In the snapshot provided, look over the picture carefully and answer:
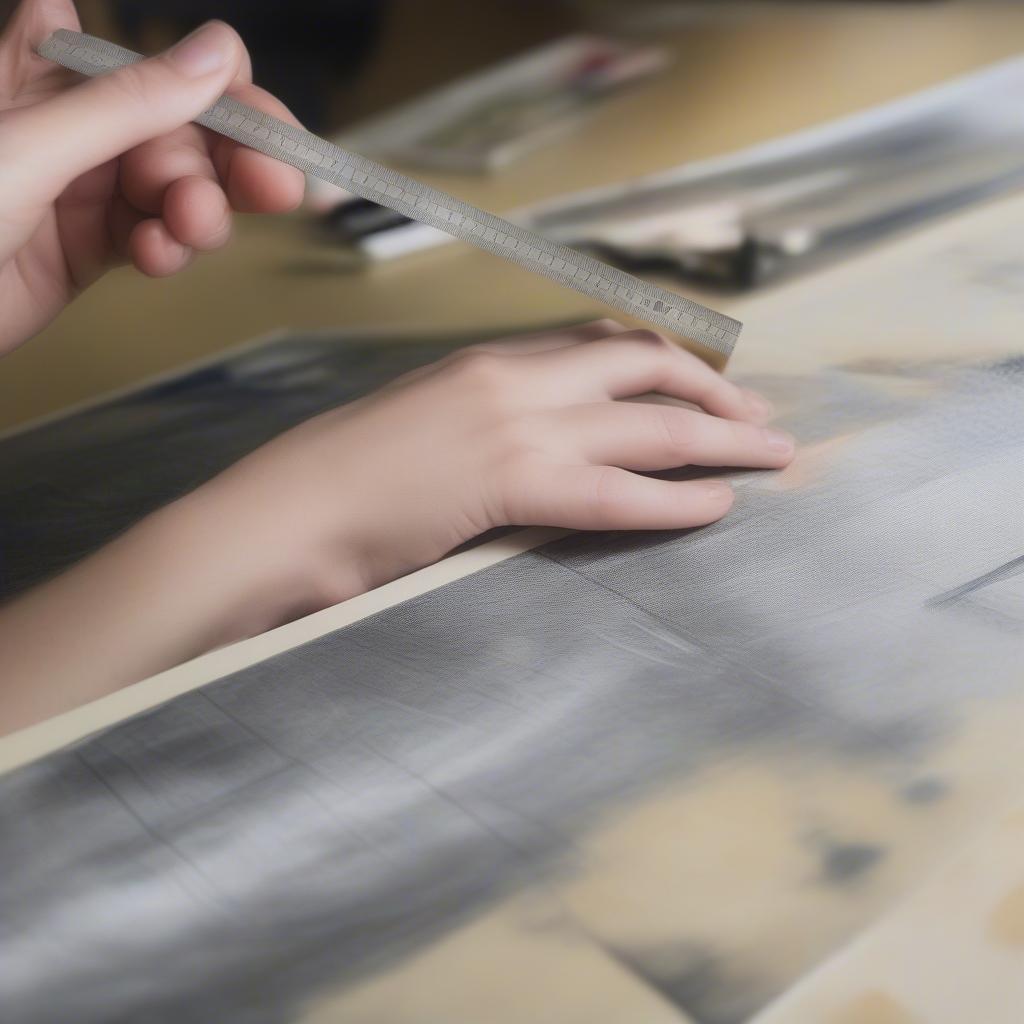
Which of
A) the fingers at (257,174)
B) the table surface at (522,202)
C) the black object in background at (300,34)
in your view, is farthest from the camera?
the black object in background at (300,34)

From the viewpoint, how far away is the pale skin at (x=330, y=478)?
0.61 metres

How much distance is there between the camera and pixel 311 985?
1.33 feet

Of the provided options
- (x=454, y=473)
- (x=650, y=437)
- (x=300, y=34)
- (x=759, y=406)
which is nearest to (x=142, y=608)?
(x=454, y=473)

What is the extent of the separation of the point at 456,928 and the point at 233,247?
869 mm

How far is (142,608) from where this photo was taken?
23.9 inches

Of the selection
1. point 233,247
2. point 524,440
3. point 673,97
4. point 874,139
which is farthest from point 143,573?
point 673,97

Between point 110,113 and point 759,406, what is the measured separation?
1.36 feet

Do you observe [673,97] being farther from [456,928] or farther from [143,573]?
[456,928]

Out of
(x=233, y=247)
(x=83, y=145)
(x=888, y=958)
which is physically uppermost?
(x=83, y=145)

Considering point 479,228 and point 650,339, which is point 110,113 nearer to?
point 479,228

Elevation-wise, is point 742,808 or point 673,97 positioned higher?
point 673,97

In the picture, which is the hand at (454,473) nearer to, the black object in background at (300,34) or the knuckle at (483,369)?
the knuckle at (483,369)

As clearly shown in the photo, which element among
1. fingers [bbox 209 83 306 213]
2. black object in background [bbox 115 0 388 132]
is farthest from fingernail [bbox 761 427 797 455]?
black object in background [bbox 115 0 388 132]

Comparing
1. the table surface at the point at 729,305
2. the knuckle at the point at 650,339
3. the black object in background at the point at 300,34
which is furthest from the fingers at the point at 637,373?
the black object in background at the point at 300,34
